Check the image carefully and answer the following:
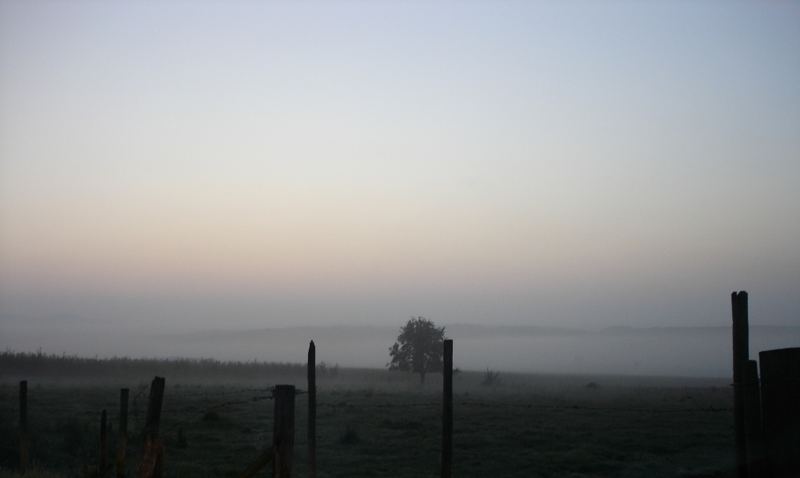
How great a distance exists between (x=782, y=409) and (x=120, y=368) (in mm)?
64966

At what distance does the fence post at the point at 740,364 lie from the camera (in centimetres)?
876

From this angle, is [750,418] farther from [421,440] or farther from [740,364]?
[421,440]

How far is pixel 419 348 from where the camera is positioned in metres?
61.9

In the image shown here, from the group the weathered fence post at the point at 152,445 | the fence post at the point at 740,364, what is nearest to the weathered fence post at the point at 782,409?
the fence post at the point at 740,364

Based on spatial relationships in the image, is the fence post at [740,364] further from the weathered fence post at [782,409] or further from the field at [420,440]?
the field at [420,440]

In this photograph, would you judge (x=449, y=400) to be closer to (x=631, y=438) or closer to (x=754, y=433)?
(x=754, y=433)

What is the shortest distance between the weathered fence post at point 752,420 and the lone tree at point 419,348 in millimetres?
53231

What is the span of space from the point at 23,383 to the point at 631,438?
595 inches

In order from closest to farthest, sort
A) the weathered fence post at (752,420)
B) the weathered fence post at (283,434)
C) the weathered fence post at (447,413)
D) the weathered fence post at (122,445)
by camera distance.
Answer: the weathered fence post at (283,434), the weathered fence post at (752,420), the weathered fence post at (447,413), the weathered fence post at (122,445)

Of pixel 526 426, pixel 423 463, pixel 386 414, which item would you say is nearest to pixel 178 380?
pixel 386 414

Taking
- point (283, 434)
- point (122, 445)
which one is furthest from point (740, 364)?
point (122, 445)

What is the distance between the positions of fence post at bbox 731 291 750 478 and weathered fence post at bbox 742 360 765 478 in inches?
2.1

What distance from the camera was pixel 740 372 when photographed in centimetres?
884

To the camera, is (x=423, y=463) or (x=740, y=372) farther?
(x=423, y=463)
